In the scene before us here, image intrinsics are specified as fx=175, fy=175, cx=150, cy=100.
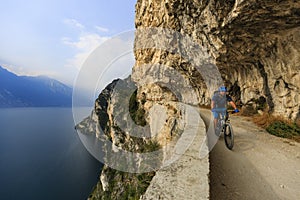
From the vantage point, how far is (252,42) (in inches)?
380

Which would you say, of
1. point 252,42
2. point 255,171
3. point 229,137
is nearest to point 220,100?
point 229,137

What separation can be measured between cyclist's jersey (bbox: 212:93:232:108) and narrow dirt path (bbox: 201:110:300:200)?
4.13ft

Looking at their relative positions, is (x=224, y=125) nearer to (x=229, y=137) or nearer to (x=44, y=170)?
(x=229, y=137)

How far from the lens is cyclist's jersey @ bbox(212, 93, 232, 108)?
625cm

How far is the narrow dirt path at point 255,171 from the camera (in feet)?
11.2

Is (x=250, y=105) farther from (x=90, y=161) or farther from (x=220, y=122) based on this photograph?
(x=90, y=161)

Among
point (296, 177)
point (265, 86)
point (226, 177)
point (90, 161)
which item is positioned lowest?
point (90, 161)

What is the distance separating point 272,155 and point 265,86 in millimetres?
6567

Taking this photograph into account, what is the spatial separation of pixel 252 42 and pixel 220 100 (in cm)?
557

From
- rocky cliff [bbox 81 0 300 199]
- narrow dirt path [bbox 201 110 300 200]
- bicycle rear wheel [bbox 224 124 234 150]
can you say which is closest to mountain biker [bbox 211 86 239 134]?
bicycle rear wheel [bbox 224 124 234 150]

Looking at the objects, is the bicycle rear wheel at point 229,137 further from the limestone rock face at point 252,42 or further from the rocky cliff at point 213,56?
the limestone rock face at point 252,42

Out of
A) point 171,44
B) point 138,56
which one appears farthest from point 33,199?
point 171,44

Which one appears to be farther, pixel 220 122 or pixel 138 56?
pixel 138 56

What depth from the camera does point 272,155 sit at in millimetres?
5340
